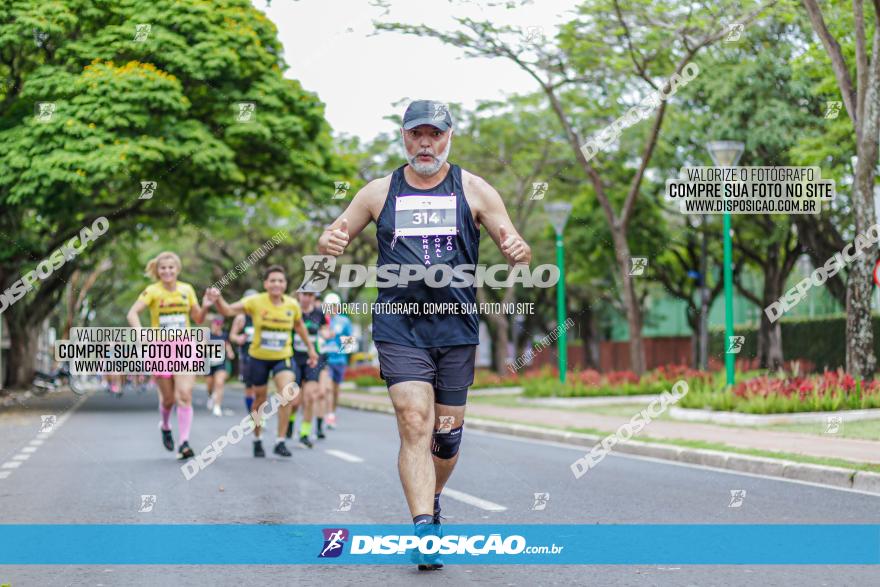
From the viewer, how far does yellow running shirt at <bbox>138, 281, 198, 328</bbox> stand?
13102 millimetres

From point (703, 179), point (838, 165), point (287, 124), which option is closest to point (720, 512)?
point (703, 179)

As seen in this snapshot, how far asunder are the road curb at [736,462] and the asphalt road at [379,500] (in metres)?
0.35

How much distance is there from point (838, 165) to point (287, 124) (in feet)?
43.2

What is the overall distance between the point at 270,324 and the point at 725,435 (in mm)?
5895

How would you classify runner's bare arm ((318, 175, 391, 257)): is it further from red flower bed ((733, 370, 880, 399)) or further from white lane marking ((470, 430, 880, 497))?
red flower bed ((733, 370, 880, 399))

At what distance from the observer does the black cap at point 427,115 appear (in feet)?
20.4

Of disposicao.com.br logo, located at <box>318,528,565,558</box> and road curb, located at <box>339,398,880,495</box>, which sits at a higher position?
disposicao.com.br logo, located at <box>318,528,565,558</box>

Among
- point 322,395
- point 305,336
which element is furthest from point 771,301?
point 305,336

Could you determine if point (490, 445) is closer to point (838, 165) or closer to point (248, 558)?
point (248, 558)

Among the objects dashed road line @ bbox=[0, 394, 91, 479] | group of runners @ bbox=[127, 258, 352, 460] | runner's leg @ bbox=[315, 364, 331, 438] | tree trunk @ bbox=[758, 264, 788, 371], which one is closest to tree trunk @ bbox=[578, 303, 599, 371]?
tree trunk @ bbox=[758, 264, 788, 371]

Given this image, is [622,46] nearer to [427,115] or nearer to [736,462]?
[736,462]

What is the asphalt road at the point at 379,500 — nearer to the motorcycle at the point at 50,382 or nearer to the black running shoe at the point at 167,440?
the black running shoe at the point at 167,440

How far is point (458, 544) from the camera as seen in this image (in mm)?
7195

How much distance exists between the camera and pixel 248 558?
22.7ft
